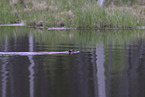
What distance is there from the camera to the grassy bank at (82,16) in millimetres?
25844

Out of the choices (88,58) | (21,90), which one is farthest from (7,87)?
(88,58)

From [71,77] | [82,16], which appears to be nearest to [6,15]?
[82,16]

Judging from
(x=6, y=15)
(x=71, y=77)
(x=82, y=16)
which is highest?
(x=6, y=15)

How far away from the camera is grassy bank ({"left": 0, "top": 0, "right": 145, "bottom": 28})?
25.8 metres

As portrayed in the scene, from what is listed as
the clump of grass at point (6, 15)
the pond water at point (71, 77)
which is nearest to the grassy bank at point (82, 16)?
the clump of grass at point (6, 15)

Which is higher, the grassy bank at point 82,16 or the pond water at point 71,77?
the grassy bank at point 82,16

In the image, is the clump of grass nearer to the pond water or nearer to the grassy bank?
the grassy bank

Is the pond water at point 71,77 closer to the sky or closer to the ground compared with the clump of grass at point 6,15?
closer to the ground

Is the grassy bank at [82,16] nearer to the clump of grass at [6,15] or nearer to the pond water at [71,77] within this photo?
the clump of grass at [6,15]

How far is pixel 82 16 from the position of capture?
25.7 meters

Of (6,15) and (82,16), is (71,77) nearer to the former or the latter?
(82,16)

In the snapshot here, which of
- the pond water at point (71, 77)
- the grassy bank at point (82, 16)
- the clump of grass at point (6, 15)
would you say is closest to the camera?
the pond water at point (71, 77)

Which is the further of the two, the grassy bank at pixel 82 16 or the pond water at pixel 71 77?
the grassy bank at pixel 82 16

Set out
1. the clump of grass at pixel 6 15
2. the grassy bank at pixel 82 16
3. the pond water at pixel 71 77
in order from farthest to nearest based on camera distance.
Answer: the clump of grass at pixel 6 15, the grassy bank at pixel 82 16, the pond water at pixel 71 77
